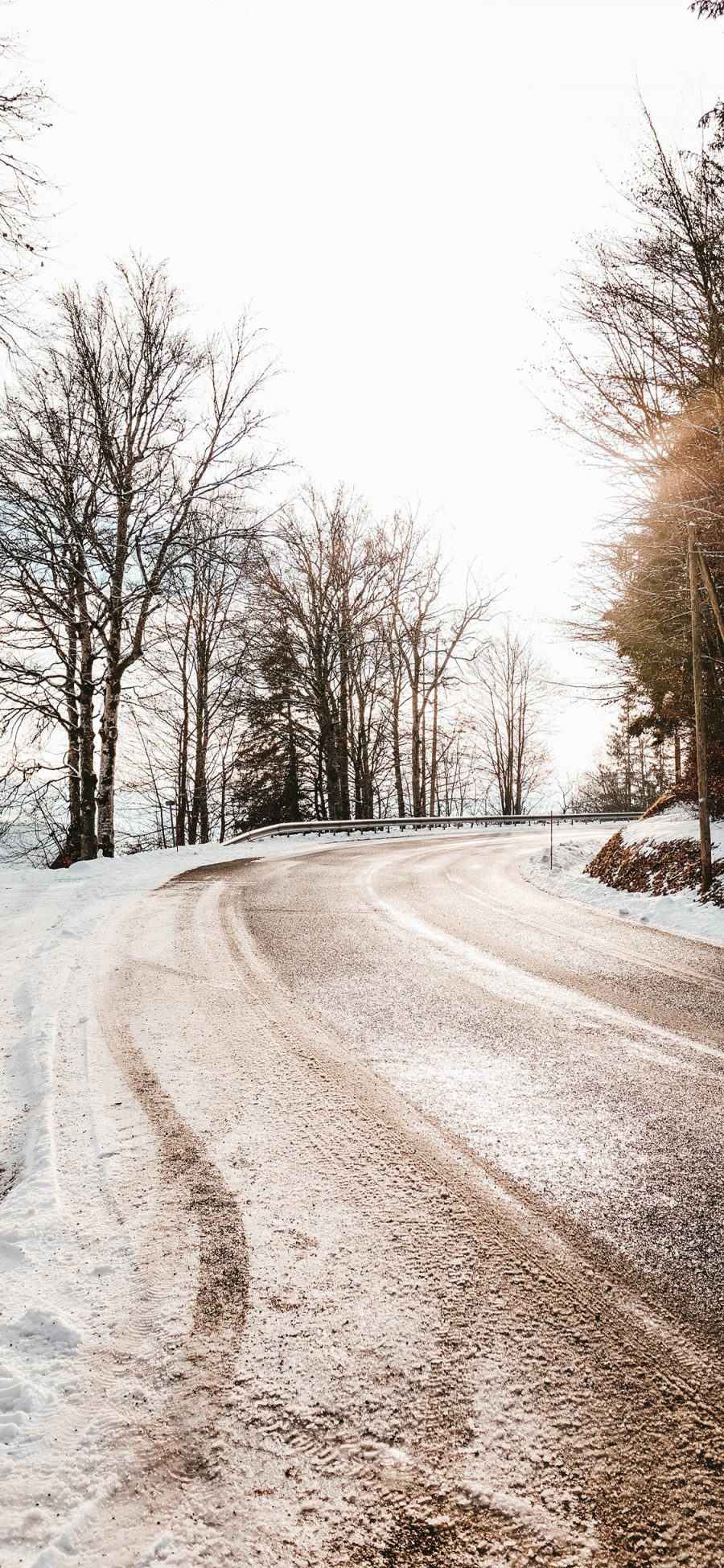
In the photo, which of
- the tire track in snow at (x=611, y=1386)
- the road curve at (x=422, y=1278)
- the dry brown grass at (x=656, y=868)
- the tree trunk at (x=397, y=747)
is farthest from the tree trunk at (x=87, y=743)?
the tree trunk at (x=397, y=747)

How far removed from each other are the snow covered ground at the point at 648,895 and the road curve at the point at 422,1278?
12.6 feet

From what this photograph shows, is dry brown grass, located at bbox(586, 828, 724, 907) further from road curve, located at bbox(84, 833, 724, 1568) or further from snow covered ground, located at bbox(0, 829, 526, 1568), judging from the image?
snow covered ground, located at bbox(0, 829, 526, 1568)

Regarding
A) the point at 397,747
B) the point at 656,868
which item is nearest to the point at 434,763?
the point at 397,747

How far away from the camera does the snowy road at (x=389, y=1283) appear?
1.47m

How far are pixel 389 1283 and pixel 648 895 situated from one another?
898cm

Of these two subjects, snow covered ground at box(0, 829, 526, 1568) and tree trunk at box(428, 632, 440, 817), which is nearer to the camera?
snow covered ground at box(0, 829, 526, 1568)

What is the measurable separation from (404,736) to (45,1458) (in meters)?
28.4

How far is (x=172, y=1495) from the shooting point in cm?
151

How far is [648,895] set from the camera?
1023cm

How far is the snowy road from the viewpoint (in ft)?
4.83

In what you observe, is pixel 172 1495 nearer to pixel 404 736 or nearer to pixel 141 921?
pixel 141 921

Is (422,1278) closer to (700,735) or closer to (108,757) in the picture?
(700,735)

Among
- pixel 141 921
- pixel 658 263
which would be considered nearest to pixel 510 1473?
pixel 141 921

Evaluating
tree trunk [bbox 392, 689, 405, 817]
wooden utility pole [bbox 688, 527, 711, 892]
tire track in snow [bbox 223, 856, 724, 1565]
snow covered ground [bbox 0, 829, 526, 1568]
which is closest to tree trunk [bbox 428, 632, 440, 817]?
tree trunk [bbox 392, 689, 405, 817]
